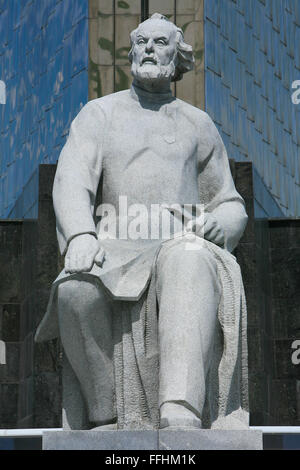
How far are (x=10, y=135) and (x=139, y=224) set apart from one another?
16.8m

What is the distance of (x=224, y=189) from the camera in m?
12.5

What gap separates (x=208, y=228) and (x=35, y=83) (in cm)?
1579

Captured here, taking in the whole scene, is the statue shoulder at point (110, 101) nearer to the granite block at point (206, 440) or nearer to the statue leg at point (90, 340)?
the statue leg at point (90, 340)

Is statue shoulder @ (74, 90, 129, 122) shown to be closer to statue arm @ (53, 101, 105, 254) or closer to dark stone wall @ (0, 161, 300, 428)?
statue arm @ (53, 101, 105, 254)

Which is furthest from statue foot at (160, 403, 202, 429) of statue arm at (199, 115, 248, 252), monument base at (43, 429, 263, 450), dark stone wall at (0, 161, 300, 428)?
dark stone wall at (0, 161, 300, 428)

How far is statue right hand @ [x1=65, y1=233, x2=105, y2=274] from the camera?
1134cm

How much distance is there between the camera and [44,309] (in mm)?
18000

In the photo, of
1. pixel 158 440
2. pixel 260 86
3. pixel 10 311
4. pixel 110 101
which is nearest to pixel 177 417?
pixel 158 440

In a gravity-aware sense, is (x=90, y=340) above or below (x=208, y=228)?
below

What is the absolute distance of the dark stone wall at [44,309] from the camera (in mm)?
17781

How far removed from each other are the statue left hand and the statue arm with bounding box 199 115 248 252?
0.13 metres

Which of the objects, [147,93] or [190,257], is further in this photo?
[147,93]

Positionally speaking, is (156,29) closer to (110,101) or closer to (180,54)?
(180,54)

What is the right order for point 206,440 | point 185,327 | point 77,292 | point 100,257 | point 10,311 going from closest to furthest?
point 206,440 → point 185,327 → point 77,292 → point 100,257 → point 10,311
